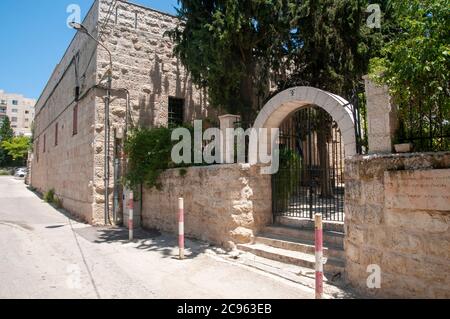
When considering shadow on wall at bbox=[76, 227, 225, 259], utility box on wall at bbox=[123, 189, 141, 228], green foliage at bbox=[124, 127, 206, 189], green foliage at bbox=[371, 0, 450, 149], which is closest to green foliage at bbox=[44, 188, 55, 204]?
shadow on wall at bbox=[76, 227, 225, 259]

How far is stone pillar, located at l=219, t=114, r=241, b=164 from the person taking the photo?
722 centimetres

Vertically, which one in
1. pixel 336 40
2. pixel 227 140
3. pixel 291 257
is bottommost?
pixel 291 257

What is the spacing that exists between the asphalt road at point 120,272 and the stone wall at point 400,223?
2.98 feet

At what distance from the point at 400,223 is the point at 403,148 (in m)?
0.93

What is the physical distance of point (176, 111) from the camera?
496 inches

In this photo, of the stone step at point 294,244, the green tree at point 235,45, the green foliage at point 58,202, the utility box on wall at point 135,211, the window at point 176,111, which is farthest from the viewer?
the green foliage at point 58,202

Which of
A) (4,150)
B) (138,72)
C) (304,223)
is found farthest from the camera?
(4,150)

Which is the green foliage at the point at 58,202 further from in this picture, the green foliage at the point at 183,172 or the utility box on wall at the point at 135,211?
the green foliage at the point at 183,172

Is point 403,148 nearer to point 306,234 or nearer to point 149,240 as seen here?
point 306,234

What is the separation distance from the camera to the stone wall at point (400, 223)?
3.76m

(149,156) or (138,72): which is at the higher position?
(138,72)

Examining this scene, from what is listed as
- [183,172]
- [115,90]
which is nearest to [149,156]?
[183,172]

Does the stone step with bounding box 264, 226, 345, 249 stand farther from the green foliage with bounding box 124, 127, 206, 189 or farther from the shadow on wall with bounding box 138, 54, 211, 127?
the shadow on wall with bounding box 138, 54, 211, 127

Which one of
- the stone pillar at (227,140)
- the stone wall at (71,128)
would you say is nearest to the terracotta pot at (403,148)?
the stone pillar at (227,140)
